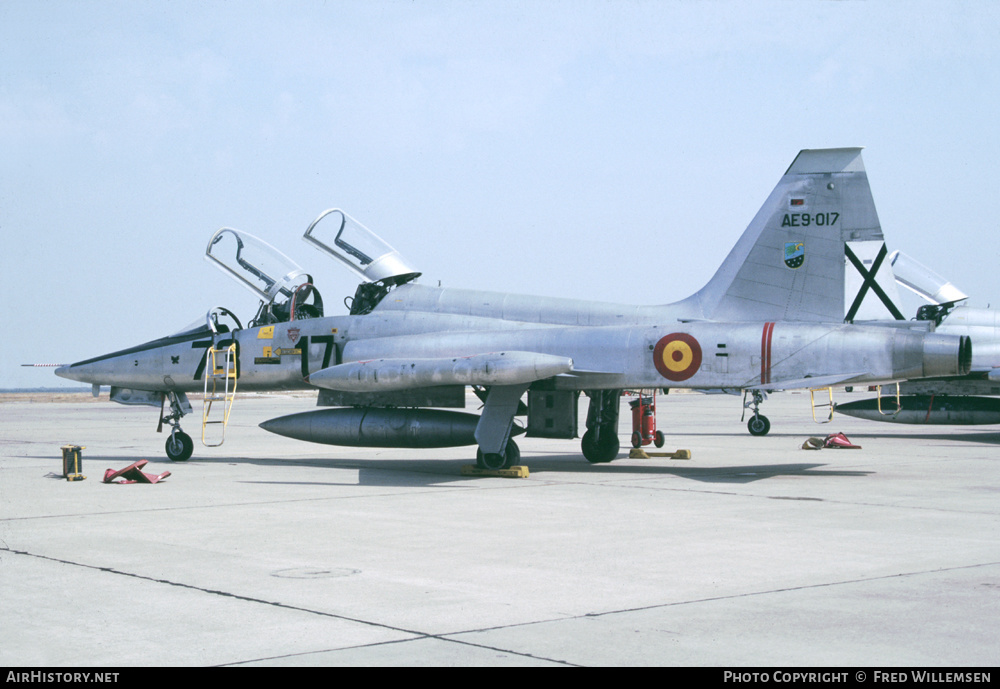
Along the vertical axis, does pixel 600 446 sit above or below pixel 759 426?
below

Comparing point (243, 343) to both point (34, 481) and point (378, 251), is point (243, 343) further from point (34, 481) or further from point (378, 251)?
point (34, 481)

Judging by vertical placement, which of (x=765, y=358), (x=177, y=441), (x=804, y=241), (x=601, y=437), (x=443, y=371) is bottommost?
(x=177, y=441)

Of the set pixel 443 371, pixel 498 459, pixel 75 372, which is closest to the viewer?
pixel 443 371

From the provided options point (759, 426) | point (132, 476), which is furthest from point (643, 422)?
point (132, 476)

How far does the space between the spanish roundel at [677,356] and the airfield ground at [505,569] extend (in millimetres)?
1482

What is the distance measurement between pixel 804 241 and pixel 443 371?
523 centimetres

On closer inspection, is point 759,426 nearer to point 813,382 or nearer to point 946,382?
point 946,382

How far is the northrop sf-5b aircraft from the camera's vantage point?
13.4 metres

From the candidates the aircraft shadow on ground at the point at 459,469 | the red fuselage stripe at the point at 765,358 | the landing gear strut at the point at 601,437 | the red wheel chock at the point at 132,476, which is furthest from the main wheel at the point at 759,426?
the red wheel chock at the point at 132,476

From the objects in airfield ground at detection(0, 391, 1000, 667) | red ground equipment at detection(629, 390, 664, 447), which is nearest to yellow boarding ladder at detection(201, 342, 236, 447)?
airfield ground at detection(0, 391, 1000, 667)

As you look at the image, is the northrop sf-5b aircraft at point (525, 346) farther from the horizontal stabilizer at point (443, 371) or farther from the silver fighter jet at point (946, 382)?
the silver fighter jet at point (946, 382)

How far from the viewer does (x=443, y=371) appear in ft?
46.1

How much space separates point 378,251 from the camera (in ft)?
54.5
